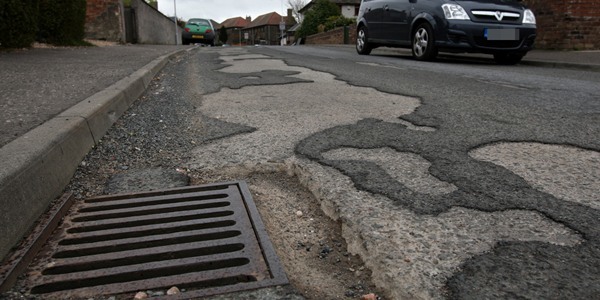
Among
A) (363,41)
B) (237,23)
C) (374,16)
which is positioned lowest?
(363,41)

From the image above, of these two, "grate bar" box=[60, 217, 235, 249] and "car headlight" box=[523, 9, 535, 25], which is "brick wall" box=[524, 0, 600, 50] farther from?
"grate bar" box=[60, 217, 235, 249]

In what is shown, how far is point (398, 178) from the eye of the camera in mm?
2129

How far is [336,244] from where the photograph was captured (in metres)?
1.63

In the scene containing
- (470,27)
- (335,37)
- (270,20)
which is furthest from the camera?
(270,20)

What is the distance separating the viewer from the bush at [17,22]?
7168mm

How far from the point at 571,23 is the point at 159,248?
1215 centimetres

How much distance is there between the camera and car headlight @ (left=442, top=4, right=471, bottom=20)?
26.9 feet

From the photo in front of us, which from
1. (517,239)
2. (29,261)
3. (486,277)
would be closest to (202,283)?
(29,261)

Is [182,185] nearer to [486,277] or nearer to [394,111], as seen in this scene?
[486,277]

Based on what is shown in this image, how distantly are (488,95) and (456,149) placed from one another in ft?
7.19

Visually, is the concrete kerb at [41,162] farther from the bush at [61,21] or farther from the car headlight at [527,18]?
the car headlight at [527,18]

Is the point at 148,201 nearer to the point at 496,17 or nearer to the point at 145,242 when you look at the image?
the point at 145,242

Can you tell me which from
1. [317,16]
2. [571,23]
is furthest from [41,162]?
[317,16]

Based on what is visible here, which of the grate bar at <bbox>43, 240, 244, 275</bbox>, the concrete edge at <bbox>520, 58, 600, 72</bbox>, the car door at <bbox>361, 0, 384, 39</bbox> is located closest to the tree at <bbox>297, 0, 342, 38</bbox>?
the car door at <bbox>361, 0, 384, 39</bbox>
